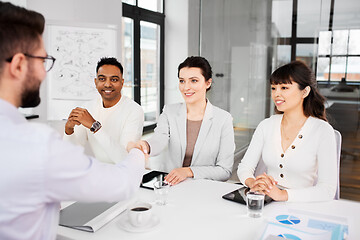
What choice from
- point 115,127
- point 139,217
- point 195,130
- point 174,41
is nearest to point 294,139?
point 195,130

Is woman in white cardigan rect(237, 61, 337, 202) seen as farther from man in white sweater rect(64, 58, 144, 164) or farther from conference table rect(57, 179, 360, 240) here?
man in white sweater rect(64, 58, 144, 164)

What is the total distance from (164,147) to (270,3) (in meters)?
2.63

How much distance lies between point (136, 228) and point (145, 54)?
5.11m

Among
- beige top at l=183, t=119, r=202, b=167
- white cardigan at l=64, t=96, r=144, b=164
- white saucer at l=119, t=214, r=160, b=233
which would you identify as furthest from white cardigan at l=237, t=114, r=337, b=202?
white cardigan at l=64, t=96, r=144, b=164

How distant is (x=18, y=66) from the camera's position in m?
0.98

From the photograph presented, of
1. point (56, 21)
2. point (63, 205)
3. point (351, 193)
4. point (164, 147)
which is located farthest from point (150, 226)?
point (351, 193)

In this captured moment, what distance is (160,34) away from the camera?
6.13 metres

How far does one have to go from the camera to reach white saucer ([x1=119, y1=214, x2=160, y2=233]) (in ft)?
4.33

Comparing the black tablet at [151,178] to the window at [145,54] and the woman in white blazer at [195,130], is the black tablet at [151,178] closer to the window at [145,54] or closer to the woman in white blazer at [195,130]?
the woman in white blazer at [195,130]

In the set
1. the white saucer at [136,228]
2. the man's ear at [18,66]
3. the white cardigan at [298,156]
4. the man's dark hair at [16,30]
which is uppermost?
the man's dark hair at [16,30]

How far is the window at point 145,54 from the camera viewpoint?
576 centimetres

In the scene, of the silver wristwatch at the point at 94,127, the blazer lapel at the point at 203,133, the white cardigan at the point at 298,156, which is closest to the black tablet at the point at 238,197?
the white cardigan at the point at 298,156

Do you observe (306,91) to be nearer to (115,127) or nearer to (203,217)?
(203,217)

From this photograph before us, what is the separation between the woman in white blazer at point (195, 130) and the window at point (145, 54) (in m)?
3.27
